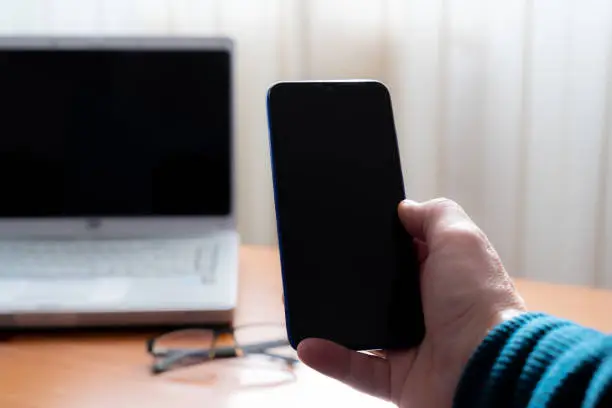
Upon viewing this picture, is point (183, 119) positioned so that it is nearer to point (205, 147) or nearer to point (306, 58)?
point (205, 147)

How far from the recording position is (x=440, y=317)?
56 centimetres

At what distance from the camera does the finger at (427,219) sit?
58 centimetres

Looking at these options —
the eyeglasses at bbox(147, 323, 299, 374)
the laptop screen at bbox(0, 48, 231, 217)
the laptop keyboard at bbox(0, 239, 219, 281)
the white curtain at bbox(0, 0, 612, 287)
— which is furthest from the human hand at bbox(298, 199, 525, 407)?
the white curtain at bbox(0, 0, 612, 287)

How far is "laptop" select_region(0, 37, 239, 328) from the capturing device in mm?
951

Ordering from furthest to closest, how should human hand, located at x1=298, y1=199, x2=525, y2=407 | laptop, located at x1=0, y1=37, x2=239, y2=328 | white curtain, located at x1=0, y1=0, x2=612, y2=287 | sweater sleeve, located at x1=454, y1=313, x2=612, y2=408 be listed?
white curtain, located at x1=0, y1=0, x2=612, y2=287 < laptop, located at x1=0, y1=37, x2=239, y2=328 < human hand, located at x1=298, y1=199, x2=525, y2=407 < sweater sleeve, located at x1=454, y1=313, x2=612, y2=408

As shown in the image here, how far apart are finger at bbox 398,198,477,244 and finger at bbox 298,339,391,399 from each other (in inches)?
4.3

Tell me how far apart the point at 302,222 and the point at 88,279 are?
36cm

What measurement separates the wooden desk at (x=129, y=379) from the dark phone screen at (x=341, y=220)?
0.08m

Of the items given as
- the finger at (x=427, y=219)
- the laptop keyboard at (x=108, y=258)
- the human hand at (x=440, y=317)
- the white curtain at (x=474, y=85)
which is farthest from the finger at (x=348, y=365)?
the white curtain at (x=474, y=85)

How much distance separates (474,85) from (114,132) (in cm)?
61

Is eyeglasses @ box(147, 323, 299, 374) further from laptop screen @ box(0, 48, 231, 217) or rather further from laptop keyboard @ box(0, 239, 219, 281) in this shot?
laptop screen @ box(0, 48, 231, 217)

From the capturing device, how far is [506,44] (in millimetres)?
1210

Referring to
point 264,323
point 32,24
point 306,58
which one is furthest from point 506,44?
point 32,24

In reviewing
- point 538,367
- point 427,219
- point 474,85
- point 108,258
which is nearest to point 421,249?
point 427,219
